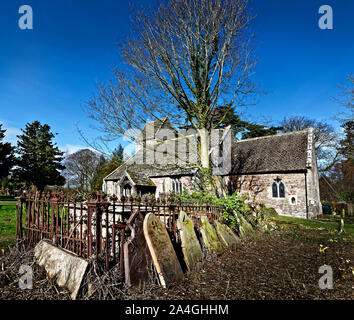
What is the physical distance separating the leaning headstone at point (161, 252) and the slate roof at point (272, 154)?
17285 millimetres

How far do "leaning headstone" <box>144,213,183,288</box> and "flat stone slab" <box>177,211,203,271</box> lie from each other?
1.68 feet

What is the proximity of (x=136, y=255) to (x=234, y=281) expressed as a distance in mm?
1928

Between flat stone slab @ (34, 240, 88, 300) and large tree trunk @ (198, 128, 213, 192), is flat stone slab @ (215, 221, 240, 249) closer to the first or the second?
large tree trunk @ (198, 128, 213, 192)

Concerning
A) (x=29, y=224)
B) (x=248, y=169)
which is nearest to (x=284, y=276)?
(x=29, y=224)

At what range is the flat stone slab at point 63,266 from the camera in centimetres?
339

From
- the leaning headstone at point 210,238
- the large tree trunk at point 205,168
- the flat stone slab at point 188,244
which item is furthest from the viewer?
the large tree trunk at point 205,168

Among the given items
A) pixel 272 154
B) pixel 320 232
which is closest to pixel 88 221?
pixel 320 232

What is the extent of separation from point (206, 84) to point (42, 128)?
33789 millimetres

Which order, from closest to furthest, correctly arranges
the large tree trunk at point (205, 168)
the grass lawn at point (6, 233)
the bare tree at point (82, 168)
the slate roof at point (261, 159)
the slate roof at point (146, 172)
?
the grass lawn at point (6, 233) < the large tree trunk at point (205, 168) < the slate roof at point (261, 159) < the slate roof at point (146, 172) < the bare tree at point (82, 168)

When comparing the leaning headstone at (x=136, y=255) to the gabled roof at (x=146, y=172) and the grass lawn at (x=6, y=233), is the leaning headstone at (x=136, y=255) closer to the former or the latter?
the grass lawn at (x=6, y=233)

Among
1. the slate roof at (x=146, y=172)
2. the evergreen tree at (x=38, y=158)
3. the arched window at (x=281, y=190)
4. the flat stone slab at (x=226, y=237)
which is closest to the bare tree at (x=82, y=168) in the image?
the evergreen tree at (x=38, y=158)

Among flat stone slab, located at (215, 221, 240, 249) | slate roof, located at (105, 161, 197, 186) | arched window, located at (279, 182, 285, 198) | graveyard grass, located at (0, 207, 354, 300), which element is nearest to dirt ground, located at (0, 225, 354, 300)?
graveyard grass, located at (0, 207, 354, 300)
